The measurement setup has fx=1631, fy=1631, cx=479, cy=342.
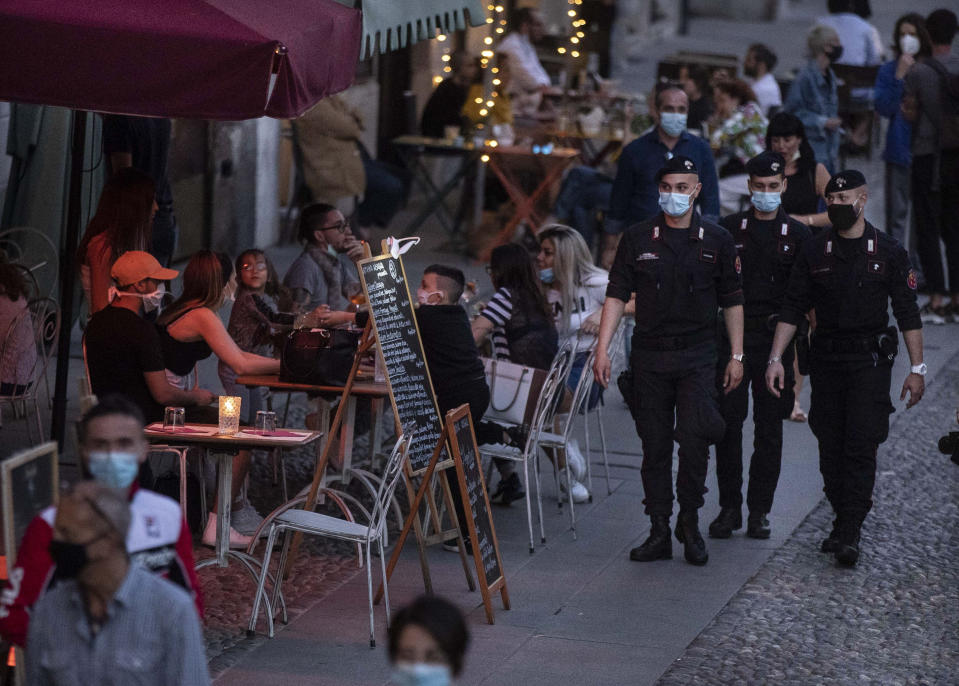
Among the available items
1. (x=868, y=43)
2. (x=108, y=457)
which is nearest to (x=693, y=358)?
(x=108, y=457)

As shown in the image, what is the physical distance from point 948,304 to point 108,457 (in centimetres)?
1014

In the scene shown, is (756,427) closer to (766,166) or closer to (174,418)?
(766,166)

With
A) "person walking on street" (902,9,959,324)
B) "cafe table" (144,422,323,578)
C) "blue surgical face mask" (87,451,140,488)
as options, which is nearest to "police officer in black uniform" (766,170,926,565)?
"cafe table" (144,422,323,578)

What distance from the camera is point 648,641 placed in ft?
21.3

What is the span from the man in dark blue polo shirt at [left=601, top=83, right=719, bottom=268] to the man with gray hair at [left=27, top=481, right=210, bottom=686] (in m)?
6.48

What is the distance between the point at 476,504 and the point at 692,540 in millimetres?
1242

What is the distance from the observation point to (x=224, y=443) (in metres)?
6.55

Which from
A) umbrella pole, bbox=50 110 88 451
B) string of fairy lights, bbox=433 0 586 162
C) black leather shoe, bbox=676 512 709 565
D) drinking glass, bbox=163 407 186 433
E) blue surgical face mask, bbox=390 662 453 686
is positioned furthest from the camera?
string of fairy lights, bbox=433 0 586 162

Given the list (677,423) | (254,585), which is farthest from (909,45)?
(254,585)

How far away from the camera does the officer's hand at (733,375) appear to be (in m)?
7.37

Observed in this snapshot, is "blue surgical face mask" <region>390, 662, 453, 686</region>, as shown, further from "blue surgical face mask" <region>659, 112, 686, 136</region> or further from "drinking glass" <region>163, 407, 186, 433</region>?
"blue surgical face mask" <region>659, 112, 686, 136</region>

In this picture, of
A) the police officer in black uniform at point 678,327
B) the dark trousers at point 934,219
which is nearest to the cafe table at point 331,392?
the police officer in black uniform at point 678,327

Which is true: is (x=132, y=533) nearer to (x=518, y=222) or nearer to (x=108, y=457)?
(x=108, y=457)

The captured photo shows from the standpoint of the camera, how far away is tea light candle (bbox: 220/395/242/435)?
22.0ft
